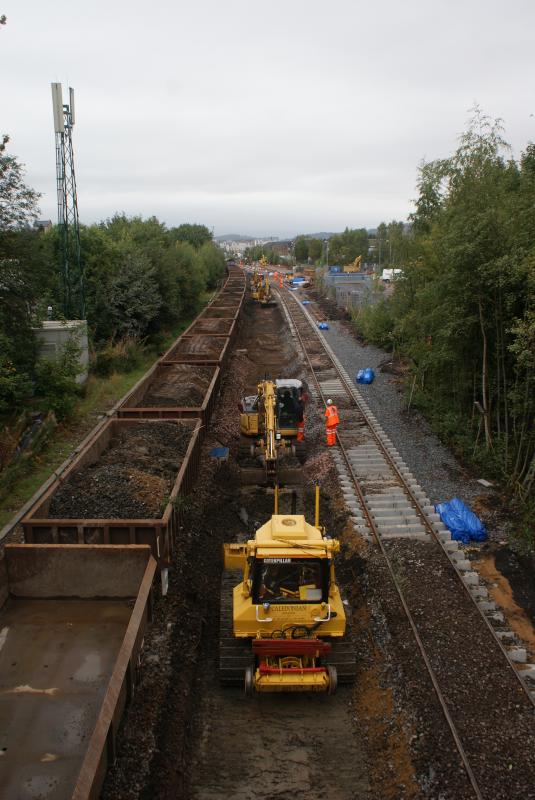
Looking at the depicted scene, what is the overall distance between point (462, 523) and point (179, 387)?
9968mm

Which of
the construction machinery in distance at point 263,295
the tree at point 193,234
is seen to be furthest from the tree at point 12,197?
the tree at point 193,234

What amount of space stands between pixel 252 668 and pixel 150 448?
5.97 meters

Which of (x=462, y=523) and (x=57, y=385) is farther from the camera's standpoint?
(x=57, y=385)

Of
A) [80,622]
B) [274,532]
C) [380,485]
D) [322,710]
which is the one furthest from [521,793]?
[380,485]

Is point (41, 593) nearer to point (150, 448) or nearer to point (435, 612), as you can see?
point (150, 448)

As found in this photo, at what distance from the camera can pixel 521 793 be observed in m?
5.68

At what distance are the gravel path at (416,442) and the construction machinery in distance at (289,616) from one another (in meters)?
6.03

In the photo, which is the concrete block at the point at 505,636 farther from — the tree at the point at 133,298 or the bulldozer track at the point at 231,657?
the tree at the point at 133,298

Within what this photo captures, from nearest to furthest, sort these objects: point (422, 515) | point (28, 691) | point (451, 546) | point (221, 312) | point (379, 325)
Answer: point (28, 691), point (451, 546), point (422, 515), point (379, 325), point (221, 312)

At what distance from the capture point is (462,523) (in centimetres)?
1084

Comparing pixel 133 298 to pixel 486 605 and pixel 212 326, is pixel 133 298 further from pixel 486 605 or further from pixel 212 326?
pixel 486 605

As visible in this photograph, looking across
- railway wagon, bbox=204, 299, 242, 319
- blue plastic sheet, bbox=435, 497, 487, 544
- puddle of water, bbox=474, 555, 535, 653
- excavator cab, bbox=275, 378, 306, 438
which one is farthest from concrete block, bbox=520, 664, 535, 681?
railway wagon, bbox=204, 299, 242, 319

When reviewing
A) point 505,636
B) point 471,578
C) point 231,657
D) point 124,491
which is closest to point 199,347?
point 124,491

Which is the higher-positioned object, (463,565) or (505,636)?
(463,565)
